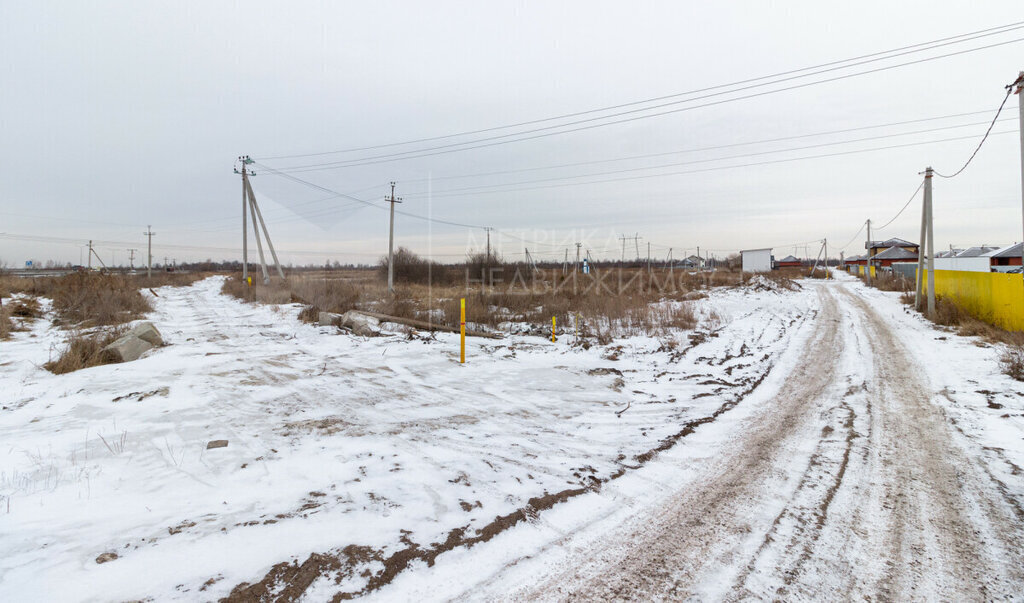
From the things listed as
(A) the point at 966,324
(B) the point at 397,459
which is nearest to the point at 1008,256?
(A) the point at 966,324

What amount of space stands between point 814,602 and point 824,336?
11.9 m

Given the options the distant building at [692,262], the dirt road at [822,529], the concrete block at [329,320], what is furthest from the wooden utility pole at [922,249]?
the distant building at [692,262]

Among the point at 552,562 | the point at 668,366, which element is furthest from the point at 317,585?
the point at 668,366

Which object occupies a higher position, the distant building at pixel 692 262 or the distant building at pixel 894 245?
the distant building at pixel 894 245

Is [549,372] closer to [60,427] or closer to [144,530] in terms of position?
[144,530]

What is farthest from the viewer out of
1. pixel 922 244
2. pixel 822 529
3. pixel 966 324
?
pixel 922 244

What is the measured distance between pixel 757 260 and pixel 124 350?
6326 cm

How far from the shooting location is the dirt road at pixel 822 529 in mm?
2572

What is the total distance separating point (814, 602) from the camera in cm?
242

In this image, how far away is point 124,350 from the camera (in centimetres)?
835

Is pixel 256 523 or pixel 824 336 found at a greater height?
pixel 824 336

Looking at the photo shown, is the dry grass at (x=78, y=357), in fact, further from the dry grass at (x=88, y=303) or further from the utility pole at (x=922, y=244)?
the utility pole at (x=922, y=244)

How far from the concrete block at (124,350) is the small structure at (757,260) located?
199 ft

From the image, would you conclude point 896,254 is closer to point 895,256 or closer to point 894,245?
point 895,256
